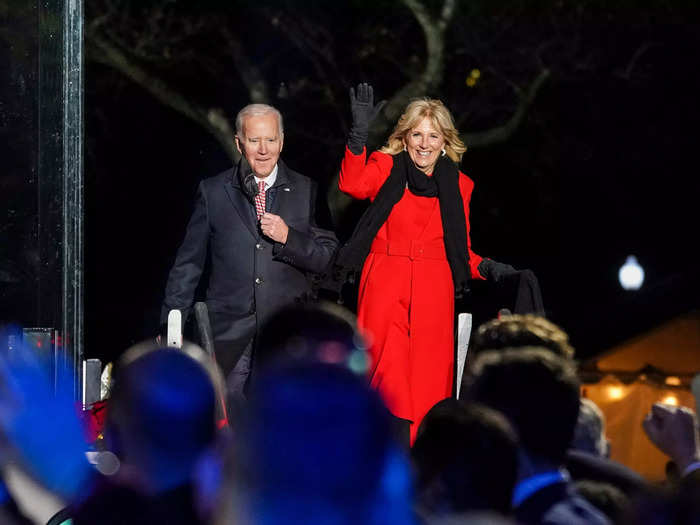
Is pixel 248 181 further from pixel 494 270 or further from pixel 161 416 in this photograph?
pixel 161 416

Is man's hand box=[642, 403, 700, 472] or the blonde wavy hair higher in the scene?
the blonde wavy hair

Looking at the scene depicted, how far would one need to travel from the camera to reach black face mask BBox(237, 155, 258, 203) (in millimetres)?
5211

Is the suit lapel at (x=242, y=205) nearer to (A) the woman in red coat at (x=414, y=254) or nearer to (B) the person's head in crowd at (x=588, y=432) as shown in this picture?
(A) the woman in red coat at (x=414, y=254)

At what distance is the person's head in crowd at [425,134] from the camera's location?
5.23 m

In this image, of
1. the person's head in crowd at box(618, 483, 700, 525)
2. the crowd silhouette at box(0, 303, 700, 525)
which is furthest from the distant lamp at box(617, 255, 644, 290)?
the person's head in crowd at box(618, 483, 700, 525)

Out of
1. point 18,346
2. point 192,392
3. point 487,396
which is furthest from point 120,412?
point 18,346

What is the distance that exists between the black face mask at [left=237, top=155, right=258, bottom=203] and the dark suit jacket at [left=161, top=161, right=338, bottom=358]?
0.04m

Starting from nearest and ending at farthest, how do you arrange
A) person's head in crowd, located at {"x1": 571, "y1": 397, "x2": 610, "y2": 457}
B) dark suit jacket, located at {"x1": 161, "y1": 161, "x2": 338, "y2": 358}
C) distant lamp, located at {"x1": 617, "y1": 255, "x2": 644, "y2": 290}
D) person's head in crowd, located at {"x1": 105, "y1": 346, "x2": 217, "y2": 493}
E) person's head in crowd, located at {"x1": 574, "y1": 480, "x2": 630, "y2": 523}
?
person's head in crowd, located at {"x1": 105, "y1": 346, "x2": 217, "y2": 493} → person's head in crowd, located at {"x1": 574, "y1": 480, "x2": 630, "y2": 523} → person's head in crowd, located at {"x1": 571, "y1": 397, "x2": 610, "y2": 457} → dark suit jacket, located at {"x1": 161, "y1": 161, "x2": 338, "y2": 358} → distant lamp, located at {"x1": 617, "y1": 255, "x2": 644, "y2": 290}

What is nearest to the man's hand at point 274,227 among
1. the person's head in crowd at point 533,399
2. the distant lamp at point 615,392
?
the person's head in crowd at point 533,399

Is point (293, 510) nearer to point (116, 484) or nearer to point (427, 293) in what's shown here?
point (116, 484)

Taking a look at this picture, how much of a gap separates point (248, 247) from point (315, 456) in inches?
153

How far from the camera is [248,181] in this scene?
17.1 feet

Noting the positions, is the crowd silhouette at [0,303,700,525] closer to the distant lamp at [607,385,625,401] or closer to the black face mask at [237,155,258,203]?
the black face mask at [237,155,258,203]

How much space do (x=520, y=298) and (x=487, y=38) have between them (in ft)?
27.9
